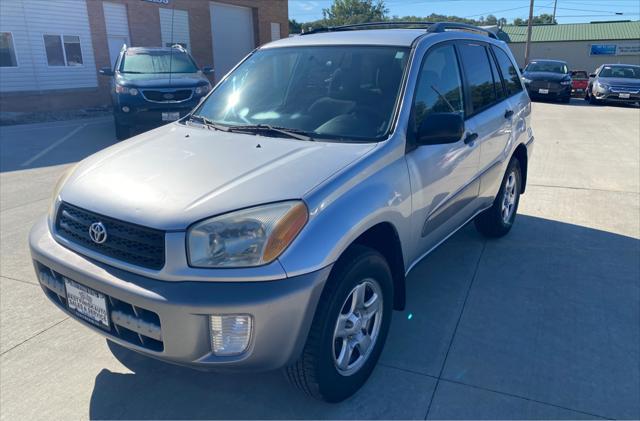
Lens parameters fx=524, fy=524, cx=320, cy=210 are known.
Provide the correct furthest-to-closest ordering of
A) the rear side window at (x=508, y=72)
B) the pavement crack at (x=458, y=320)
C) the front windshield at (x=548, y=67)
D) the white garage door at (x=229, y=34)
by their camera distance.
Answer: the white garage door at (x=229, y=34) → the front windshield at (x=548, y=67) → the rear side window at (x=508, y=72) → the pavement crack at (x=458, y=320)

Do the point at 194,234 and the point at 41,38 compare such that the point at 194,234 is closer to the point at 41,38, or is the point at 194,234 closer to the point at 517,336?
the point at 517,336

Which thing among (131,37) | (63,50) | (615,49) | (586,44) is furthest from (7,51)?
(615,49)

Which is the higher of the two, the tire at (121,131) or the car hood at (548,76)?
the car hood at (548,76)

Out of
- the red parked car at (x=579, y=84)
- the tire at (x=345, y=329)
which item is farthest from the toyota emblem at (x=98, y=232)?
the red parked car at (x=579, y=84)

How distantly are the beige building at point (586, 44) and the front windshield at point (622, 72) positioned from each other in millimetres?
30338

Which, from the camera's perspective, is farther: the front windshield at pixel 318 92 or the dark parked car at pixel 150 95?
the dark parked car at pixel 150 95

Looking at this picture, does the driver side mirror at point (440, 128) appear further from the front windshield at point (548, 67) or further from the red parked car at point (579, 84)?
the red parked car at point (579, 84)

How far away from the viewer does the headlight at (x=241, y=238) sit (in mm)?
2197

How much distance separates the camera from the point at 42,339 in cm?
326

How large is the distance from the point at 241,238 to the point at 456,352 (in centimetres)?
164

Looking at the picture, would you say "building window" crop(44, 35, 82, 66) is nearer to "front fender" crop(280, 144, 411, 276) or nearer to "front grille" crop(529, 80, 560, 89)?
"front grille" crop(529, 80, 560, 89)

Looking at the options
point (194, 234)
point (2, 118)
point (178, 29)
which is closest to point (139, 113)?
point (2, 118)

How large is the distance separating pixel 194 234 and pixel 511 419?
1782 mm

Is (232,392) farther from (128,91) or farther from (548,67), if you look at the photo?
(548,67)
